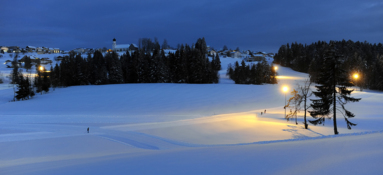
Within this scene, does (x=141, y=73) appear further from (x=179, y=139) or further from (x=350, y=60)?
(x=350, y=60)

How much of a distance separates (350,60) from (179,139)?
8571 cm

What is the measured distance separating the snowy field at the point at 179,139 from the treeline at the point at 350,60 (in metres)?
28.0

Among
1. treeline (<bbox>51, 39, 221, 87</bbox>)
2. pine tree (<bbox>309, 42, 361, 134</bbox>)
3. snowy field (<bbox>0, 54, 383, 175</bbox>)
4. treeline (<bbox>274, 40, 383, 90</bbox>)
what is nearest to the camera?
snowy field (<bbox>0, 54, 383, 175</bbox>)

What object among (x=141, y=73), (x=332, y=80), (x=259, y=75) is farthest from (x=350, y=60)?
(x=141, y=73)

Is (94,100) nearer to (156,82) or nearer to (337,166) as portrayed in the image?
(156,82)

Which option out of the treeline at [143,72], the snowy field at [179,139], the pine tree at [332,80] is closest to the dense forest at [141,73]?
the treeline at [143,72]

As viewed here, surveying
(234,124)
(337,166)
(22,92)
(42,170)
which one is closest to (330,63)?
(234,124)

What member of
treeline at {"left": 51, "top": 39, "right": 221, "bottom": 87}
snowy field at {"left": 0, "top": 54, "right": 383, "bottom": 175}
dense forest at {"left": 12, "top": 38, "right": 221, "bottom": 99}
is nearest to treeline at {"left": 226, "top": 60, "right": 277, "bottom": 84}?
dense forest at {"left": 12, "top": 38, "right": 221, "bottom": 99}

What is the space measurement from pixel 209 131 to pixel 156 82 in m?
43.5

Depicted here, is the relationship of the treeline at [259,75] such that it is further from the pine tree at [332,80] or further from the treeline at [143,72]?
the pine tree at [332,80]

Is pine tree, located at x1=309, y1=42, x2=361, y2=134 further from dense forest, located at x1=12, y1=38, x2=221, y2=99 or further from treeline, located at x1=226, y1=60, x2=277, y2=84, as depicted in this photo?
dense forest, located at x1=12, y1=38, x2=221, y2=99

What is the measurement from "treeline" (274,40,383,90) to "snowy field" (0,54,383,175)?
27972 millimetres

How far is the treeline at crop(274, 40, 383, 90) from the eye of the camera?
5950 cm

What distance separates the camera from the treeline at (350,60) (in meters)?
59.5
